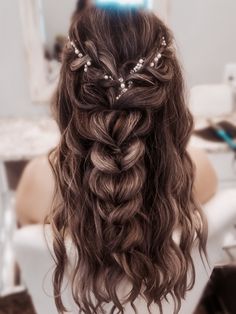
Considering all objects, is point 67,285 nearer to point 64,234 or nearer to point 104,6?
point 64,234

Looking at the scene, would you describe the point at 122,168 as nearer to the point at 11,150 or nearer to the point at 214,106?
the point at 11,150

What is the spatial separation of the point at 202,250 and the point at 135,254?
0.49 ft

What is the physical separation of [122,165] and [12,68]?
954mm

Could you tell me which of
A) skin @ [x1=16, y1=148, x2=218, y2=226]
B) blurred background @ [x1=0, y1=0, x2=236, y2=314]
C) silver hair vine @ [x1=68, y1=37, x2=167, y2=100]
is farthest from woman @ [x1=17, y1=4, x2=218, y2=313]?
blurred background @ [x1=0, y1=0, x2=236, y2=314]

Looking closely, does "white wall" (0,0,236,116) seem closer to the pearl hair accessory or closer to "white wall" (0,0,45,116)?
"white wall" (0,0,45,116)

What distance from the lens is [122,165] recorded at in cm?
59

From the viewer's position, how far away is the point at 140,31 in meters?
0.57

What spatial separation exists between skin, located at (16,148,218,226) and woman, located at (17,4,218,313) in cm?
15

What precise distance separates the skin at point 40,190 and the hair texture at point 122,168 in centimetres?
16

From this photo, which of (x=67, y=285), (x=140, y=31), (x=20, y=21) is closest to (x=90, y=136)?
(x=140, y=31)

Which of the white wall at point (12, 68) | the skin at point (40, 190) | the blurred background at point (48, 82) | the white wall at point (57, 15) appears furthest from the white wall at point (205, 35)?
the skin at point (40, 190)

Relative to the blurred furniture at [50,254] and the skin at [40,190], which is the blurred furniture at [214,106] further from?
the blurred furniture at [50,254]

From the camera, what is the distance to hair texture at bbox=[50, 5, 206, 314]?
1.87ft

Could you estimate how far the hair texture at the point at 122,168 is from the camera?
569 mm
